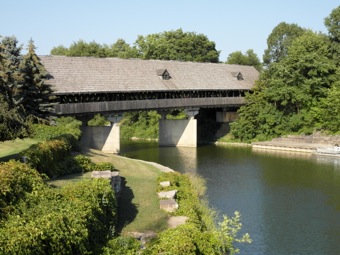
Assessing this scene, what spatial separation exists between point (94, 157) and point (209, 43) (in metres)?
57.5

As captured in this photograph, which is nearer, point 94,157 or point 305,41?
point 94,157

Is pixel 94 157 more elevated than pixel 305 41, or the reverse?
pixel 305 41

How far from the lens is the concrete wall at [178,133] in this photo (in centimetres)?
5559

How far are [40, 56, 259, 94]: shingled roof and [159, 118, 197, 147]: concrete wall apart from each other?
4531 mm

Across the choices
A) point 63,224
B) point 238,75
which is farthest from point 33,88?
point 238,75

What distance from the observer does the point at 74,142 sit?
32.9 metres

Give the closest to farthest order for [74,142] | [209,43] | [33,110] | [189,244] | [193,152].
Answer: [189,244] → [74,142] → [33,110] → [193,152] → [209,43]

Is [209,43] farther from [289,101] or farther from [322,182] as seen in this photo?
[322,182]

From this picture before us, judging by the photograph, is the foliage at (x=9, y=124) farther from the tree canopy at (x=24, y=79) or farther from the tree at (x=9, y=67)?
the tree canopy at (x=24, y=79)

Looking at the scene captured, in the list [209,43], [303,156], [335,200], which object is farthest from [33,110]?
[209,43]

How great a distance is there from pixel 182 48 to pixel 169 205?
64.8m

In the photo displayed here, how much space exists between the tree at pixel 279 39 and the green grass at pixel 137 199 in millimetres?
47479

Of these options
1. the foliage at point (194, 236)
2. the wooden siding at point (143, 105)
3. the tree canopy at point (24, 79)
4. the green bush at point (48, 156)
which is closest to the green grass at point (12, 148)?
the tree canopy at point (24, 79)

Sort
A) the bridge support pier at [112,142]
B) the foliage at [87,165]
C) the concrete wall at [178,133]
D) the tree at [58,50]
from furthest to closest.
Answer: the tree at [58,50] < the concrete wall at [178,133] < the bridge support pier at [112,142] < the foliage at [87,165]
